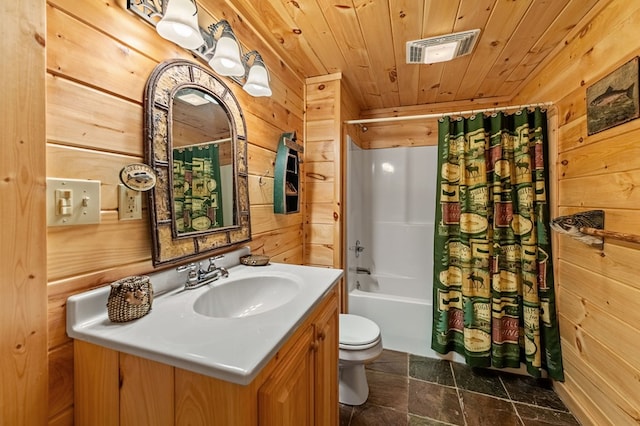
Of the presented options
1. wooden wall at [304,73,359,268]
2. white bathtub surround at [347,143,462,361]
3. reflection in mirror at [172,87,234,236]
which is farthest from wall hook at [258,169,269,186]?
white bathtub surround at [347,143,462,361]

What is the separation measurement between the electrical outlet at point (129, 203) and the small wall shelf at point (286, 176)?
82cm

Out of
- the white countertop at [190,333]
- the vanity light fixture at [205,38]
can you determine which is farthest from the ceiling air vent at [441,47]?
the white countertop at [190,333]

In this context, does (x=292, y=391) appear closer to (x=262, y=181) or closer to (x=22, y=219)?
(x=22, y=219)

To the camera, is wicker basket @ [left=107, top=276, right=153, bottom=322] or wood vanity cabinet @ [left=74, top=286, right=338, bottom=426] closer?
wood vanity cabinet @ [left=74, top=286, right=338, bottom=426]

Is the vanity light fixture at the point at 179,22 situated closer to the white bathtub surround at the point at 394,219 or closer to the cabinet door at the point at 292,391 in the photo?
the cabinet door at the point at 292,391

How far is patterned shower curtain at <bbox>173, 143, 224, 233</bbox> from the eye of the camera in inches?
39.0

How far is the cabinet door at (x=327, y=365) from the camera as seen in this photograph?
0.97 metres

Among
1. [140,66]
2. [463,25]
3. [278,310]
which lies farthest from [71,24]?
[463,25]

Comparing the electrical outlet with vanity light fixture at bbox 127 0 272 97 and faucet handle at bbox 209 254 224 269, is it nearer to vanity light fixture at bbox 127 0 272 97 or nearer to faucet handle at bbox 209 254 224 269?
faucet handle at bbox 209 254 224 269

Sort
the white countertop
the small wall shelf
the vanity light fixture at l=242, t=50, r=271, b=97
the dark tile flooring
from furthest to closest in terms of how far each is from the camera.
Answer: the small wall shelf → the dark tile flooring → the vanity light fixture at l=242, t=50, r=271, b=97 → the white countertop

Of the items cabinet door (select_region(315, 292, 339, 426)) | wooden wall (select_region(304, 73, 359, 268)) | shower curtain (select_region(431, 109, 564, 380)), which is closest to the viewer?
cabinet door (select_region(315, 292, 339, 426))

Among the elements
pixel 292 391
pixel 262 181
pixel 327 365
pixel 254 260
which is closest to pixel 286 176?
pixel 262 181

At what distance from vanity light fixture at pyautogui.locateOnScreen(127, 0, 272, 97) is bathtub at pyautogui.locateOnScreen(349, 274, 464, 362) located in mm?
1739

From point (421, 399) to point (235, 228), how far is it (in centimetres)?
153
